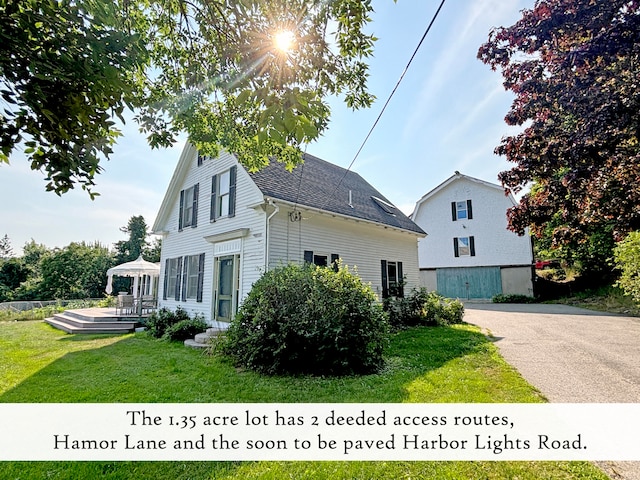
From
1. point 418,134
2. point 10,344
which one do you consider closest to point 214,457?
point 418,134

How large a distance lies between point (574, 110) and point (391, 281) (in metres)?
8.92

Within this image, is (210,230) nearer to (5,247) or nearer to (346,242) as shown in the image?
(346,242)

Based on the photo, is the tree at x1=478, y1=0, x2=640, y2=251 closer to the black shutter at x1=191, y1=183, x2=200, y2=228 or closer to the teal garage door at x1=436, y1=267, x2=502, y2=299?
the black shutter at x1=191, y1=183, x2=200, y2=228

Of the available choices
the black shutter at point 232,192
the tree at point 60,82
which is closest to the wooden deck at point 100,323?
the black shutter at point 232,192

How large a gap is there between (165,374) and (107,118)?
16.0 feet

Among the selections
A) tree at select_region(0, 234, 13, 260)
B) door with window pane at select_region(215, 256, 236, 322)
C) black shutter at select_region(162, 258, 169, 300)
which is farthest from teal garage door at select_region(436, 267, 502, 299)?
tree at select_region(0, 234, 13, 260)

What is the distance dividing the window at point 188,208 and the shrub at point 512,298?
19886mm

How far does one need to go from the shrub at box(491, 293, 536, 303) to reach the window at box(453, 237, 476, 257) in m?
3.36

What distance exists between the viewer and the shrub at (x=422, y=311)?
11.7m

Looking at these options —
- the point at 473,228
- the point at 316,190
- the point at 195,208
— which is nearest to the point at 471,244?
the point at 473,228

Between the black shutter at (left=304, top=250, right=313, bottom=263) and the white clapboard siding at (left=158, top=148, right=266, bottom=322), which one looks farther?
the black shutter at (left=304, top=250, right=313, bottom=263)

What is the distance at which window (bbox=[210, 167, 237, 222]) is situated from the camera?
10836 mm

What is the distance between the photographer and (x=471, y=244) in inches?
922

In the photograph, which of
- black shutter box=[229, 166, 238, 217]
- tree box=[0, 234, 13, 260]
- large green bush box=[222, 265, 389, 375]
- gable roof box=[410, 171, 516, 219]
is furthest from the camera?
tree box=[0, 234, 13, 260]
